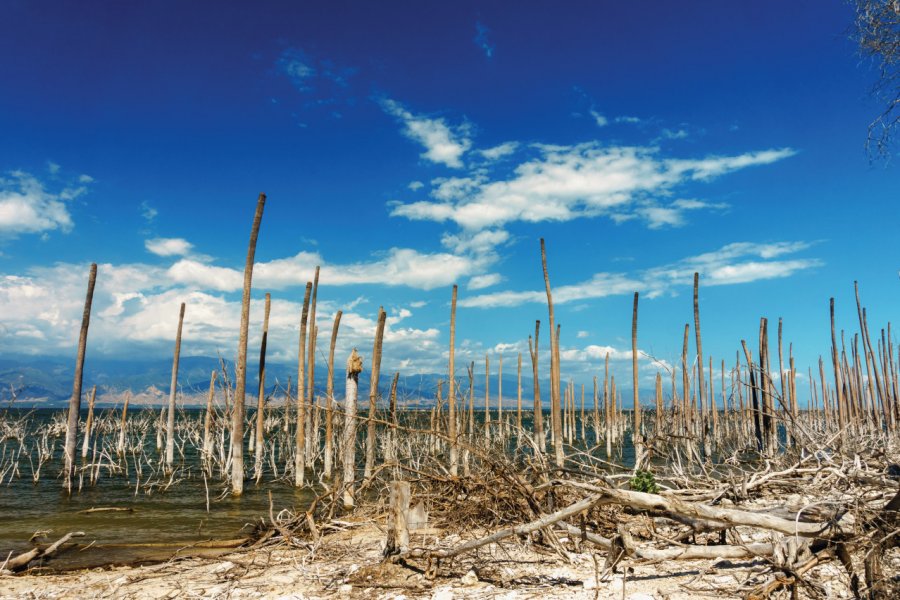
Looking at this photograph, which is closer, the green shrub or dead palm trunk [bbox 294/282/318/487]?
the green shrub

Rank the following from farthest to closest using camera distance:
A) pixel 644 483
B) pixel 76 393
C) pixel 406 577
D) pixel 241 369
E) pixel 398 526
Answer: pixel 76 393 < pixel 241 369 < pixel 644 483 < pixel 398 526 < pixel 406 577

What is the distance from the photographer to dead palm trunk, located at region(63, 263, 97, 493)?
1406cm

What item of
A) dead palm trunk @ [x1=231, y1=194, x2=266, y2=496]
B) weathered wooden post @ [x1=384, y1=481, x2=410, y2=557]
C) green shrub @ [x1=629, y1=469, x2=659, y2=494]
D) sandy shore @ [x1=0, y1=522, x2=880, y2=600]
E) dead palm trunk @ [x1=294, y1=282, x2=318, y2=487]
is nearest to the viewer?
sandy shore @ [x1=0, y1=522, x2=880, y2=600]

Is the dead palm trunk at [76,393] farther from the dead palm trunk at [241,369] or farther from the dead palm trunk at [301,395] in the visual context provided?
the dead palm trunk at [301,395]

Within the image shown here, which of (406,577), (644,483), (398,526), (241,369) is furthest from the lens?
(241,369)

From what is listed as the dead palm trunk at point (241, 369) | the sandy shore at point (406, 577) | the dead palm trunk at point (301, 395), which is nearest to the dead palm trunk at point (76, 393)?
the dead palm trunk at point (241, 369)

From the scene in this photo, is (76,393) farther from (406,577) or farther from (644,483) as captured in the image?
(644,483)

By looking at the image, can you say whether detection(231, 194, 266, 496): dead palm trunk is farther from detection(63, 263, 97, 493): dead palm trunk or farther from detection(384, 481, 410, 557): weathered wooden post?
detection(384, 481, 410, 557): weathered wooden post

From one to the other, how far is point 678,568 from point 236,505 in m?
10.4

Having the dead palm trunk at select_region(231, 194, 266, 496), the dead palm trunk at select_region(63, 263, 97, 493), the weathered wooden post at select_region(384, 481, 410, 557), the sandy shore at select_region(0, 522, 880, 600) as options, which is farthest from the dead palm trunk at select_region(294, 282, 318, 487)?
the weathered wooden post at select_region(384, 481, 410, 557)

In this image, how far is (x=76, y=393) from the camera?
1391 centimetres

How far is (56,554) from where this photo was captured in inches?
333

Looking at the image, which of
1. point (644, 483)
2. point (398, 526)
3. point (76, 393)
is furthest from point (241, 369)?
point (644, 483)

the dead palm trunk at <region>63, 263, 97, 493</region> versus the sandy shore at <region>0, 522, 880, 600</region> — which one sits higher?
the dead palm trunk at <region>63, 263, 97, 493</region>
